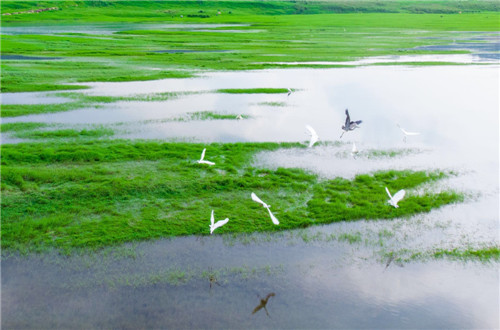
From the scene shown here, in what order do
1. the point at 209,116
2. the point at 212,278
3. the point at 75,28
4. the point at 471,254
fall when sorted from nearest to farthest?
the point at 212,278, the point at 471,254, the point at 209,116, the point at 75,28

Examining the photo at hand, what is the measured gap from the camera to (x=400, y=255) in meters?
9.16

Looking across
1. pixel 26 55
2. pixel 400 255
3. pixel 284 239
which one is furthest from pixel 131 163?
pixel 26 55

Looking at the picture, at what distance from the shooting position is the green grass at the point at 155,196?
9.64 meters

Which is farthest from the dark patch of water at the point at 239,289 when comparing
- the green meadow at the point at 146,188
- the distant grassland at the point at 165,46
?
the distant grassland at the point at 165,46

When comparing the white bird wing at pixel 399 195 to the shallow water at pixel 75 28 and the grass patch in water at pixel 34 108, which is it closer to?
the grass patch in water at pixel 34 108

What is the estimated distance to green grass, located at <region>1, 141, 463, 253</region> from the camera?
964 centimetres

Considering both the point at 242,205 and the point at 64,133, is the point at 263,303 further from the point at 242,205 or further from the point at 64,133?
the point at 64,133

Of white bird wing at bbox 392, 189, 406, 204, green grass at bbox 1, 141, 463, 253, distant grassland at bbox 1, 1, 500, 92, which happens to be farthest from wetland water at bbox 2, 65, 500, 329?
distant grassland at bbox 1, 1, 500, 92

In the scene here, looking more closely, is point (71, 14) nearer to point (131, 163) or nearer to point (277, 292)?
point (131, 163)

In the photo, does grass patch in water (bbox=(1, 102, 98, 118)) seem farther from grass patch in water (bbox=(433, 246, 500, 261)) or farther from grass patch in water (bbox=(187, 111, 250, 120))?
grass patch in water (bbox=(433, 246, 500, 261))

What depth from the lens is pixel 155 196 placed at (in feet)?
37.1

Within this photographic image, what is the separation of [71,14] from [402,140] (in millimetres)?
90781

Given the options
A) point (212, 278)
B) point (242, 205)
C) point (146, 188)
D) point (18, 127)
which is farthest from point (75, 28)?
point (212, 278)

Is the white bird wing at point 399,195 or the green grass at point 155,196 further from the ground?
the white bird wing at point 399,195
